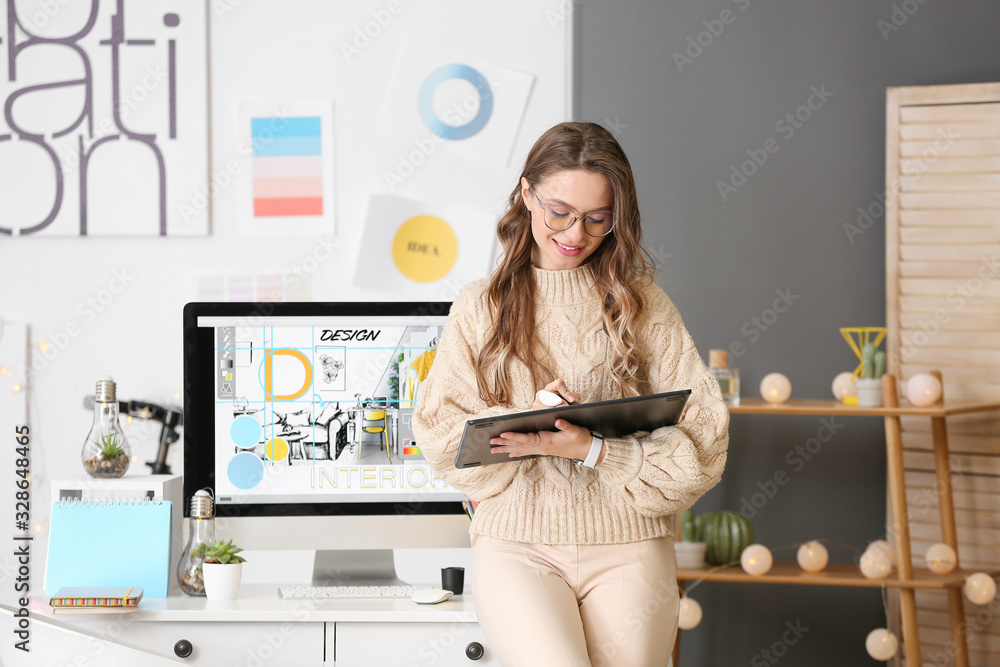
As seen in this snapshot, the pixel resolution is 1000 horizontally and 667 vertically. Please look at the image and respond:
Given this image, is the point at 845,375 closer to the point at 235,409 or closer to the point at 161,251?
the point at 235,409

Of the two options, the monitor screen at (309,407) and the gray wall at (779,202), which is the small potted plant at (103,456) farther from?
the gray wall at (779,202)

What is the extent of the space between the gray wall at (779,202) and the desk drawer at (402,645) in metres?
1.19

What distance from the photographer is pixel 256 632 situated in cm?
141

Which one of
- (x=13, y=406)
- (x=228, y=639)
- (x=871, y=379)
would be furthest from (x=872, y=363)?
(x=13, y=406)

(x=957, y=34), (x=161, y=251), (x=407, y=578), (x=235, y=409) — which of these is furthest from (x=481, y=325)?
(x=957, y=34)

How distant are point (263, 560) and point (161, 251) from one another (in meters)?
0.94

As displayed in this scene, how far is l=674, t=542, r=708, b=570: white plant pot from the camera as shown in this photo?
7.04 feet

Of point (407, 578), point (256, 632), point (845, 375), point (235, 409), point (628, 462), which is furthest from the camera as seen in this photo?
point (407, 578)

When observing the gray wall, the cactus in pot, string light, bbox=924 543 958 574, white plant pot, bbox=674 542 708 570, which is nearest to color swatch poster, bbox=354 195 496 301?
the gray wall

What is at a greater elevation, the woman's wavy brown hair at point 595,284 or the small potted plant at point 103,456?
the woman's wavy brown hair at point 595,284

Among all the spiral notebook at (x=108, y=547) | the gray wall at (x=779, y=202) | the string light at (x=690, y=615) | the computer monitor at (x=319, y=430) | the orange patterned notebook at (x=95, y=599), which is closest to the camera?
the orange patterned notebook at (x=95, y=599)

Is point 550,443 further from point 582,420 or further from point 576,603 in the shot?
point 576,603

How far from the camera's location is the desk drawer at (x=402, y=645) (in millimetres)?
1406

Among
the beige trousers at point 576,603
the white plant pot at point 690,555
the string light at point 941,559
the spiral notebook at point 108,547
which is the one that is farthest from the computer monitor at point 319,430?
the string light at point 941,559
